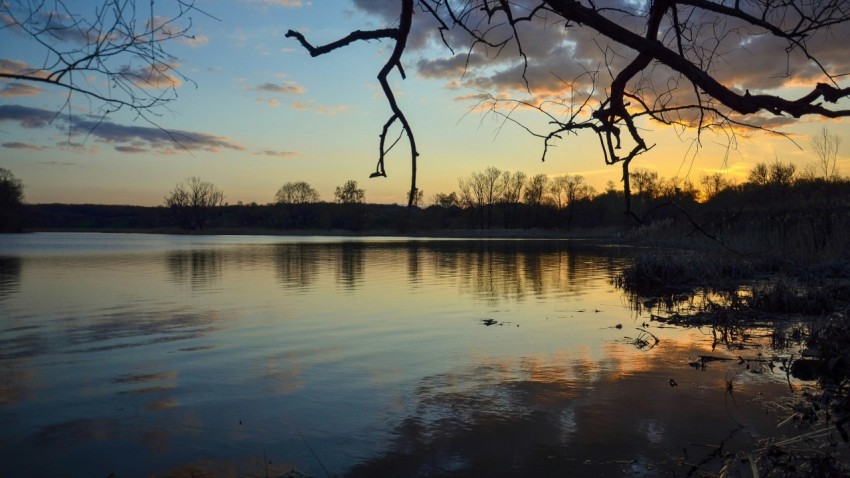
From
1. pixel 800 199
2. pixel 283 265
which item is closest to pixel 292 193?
pixel 283 265

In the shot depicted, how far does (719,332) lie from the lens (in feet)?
31.9

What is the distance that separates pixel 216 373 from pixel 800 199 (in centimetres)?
2066

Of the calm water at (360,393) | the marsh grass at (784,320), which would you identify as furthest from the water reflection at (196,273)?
the marsh grass at (784,320)

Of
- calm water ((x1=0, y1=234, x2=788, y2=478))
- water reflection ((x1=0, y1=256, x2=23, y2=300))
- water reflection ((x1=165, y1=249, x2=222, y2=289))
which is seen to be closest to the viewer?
calm water ((x1=0, y1=234, x2=788, y2=478))

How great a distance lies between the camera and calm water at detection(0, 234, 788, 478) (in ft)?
14.9

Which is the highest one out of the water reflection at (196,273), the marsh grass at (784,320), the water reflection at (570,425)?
the marsh grass at (784,320)

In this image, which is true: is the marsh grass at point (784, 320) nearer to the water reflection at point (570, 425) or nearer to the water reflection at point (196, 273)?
the water reflection at point (570, 425)

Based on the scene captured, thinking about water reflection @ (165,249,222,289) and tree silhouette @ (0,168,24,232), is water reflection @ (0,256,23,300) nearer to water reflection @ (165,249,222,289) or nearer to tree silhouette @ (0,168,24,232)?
water reflection @ (165,249,222,289)

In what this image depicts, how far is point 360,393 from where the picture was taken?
6352 mm

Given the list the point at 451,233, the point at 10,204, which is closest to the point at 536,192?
the point at 451,233

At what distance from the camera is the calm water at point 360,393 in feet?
14.9

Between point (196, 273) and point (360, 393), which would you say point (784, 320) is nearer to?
point (360, 393)

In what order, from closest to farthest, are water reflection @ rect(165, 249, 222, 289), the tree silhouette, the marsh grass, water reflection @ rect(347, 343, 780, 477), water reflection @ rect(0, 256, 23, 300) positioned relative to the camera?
the marsh grass → water reflection @ rect(347, 343, 780, 477) → water reflection @ rect(0, 256, 23, 300) → water reflection @ rect(165, 249, 222, 289) → the tree silhouette

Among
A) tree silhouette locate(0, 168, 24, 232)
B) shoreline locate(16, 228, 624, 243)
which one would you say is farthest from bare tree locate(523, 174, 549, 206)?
tree silhouette locate(0, 168, 24, 232)
